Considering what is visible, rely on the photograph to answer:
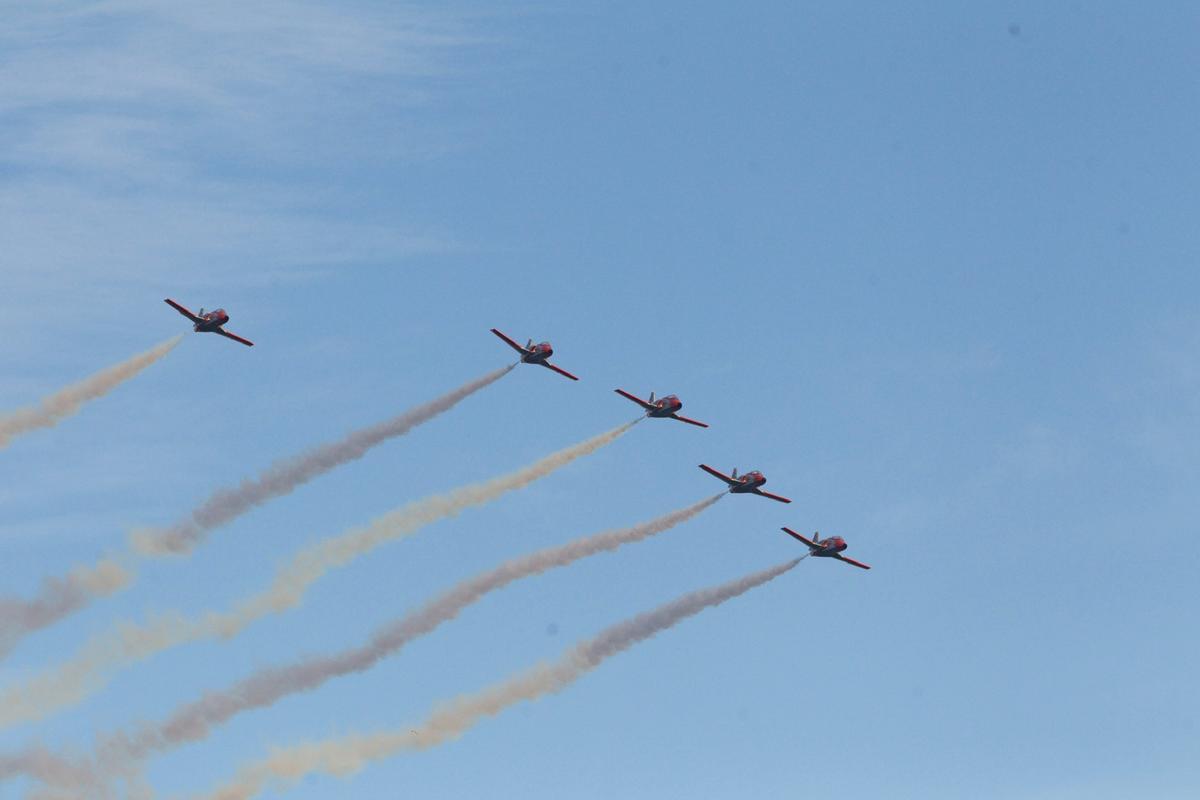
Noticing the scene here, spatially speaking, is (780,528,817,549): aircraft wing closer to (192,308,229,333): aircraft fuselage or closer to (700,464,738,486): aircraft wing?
(700,464,738,486): aircraft wing

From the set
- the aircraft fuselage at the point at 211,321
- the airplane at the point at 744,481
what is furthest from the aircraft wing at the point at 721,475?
the aircraft fuselage at the point at 211,321

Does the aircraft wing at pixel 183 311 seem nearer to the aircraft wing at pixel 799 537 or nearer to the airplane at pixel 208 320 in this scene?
the airplane at pixel 208 320

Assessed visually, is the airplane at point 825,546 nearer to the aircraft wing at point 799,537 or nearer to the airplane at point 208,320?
the aircraft wing at point 799,537

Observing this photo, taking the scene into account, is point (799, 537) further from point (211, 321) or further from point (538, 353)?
point (211, 321)

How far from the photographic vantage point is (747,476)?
153 meters

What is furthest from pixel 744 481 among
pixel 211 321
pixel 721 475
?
pixel 211 321

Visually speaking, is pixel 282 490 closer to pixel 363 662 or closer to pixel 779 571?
pixel 363 662

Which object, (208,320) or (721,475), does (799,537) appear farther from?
(208,320)

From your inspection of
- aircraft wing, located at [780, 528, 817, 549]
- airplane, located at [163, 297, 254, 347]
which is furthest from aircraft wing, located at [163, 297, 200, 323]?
aircraft wing, located at [780, 528, 817, 549]

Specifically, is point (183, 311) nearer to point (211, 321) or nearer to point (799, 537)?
point (211, 321)

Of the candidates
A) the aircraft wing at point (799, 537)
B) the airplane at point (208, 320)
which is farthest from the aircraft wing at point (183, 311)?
the aircraft wing at point (799, 537)

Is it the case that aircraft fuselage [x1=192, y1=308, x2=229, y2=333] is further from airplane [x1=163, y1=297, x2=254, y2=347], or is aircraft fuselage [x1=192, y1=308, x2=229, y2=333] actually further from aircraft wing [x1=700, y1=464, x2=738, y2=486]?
aircraft wing [x1=700, y1=464, x2=738, y2=486]

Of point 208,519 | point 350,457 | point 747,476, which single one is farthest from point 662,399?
point 208,519

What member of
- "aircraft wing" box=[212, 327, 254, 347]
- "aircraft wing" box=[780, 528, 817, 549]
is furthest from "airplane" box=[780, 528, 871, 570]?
"aircraft wing" box=[212, 327, 254, 347]
